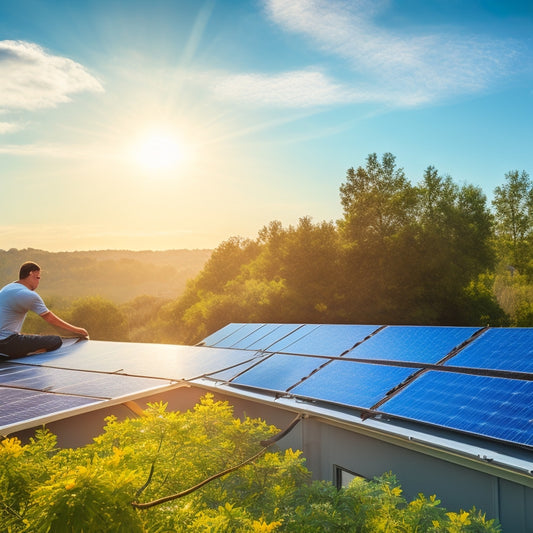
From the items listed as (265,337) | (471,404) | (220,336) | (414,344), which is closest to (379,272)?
(220,336)

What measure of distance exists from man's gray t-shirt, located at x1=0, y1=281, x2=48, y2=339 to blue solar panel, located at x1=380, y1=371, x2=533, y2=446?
324 inches

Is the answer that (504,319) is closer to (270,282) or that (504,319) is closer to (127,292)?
(270,282)

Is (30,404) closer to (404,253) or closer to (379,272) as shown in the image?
(379,272)

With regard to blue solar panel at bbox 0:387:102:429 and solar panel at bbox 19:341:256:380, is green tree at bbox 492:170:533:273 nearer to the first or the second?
solar panel at bbox 19:341:256:380

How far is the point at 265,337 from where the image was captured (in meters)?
12.1

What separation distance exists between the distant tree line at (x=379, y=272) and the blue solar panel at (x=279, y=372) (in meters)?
30.2

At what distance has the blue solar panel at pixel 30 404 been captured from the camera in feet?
19.9

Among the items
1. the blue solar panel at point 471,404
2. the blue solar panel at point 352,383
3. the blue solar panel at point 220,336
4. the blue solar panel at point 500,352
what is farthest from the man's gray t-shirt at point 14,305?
the blue solar panel at point 500,352

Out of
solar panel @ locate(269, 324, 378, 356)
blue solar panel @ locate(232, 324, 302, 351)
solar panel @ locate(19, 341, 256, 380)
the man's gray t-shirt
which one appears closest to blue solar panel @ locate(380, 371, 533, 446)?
solar panel @ locate(269, 324, 378, 356)

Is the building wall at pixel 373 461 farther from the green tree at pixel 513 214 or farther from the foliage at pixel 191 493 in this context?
the green tree at pixel 513 214

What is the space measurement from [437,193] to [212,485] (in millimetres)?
55893

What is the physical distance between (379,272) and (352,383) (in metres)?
36.1

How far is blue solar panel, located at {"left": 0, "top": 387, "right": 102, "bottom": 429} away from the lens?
6.07m

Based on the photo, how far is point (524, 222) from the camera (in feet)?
190
